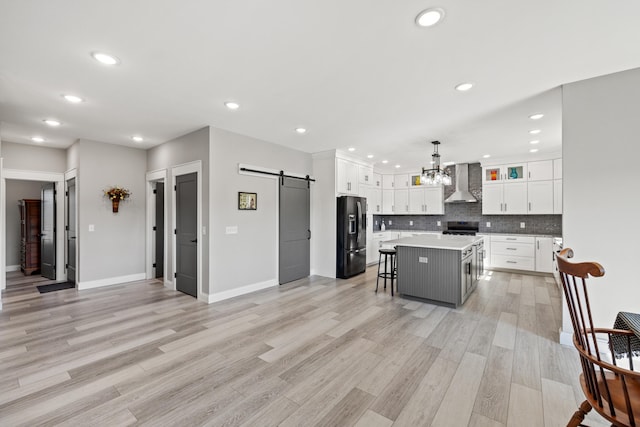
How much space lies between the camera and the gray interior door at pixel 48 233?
223 inches

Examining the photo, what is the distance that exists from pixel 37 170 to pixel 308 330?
622 centimetres

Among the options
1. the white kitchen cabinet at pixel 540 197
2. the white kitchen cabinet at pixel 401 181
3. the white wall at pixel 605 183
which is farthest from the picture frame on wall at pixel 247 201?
Answer: the white kitchen cabinet at pixel 540 197

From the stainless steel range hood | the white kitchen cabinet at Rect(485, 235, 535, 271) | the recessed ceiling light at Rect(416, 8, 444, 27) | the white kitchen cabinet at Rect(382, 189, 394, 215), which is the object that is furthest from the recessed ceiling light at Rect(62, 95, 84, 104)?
the white kitchen cabinet at Rect(485, 235, 535, 271)

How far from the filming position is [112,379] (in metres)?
2.30

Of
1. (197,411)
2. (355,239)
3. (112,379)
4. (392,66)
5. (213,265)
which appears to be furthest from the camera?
(355,239)

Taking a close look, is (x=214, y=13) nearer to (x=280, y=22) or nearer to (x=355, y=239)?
(x=280, y=22)

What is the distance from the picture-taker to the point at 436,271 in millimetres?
4066

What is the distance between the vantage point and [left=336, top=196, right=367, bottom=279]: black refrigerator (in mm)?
5730

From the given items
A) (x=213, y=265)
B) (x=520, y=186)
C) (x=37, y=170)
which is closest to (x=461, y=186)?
(x=520, y=186)

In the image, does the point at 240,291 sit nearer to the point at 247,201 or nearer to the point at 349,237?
the point at 247,201

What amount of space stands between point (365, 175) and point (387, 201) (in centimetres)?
176

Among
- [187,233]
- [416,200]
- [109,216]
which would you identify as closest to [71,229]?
[109,216]

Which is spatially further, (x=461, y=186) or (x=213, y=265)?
(x=461, y=186)

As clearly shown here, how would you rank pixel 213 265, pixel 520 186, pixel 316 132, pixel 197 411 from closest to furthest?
pixel 197 411, pixel 213 265, pixel 316 132, pixel 520 186
